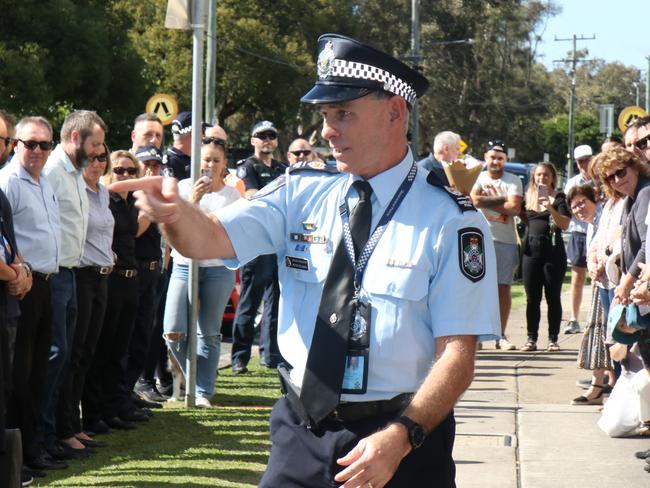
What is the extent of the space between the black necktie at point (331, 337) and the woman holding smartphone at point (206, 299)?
5.85 metres

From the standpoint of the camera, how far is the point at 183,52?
47.6m

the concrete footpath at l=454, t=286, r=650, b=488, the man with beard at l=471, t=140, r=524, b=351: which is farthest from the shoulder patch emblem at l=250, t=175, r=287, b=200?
the man with beard at l=471, t=140, r=524, b=351

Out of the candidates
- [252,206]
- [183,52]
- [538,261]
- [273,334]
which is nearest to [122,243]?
[273,334]

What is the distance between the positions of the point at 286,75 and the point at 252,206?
4568 cm

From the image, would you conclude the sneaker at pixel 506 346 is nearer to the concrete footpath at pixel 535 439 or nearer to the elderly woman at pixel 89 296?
the concrete footpath at pixel 535 439

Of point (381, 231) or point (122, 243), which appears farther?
point (122, 243)

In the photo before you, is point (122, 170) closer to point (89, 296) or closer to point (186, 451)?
point (89, 296)

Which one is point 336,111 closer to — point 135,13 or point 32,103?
point 32,103

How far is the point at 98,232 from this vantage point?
26.2ft

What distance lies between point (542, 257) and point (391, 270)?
10.2 meters

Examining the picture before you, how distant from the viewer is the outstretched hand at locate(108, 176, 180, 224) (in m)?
3.40

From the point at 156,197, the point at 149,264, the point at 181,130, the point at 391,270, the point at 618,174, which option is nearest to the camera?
the point at 156,197

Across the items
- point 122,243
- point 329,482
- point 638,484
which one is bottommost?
point 638,484

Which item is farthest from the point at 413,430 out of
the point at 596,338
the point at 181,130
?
the point at 181,130
